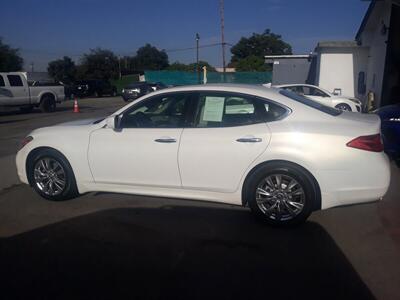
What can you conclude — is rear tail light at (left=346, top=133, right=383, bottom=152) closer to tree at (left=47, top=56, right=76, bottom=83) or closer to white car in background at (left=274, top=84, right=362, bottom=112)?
white car in background at (left=274, top=84, right=362, bottom=112)

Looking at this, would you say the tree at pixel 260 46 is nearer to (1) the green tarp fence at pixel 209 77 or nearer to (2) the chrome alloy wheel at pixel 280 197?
(1) the green tarp fence at pixel 209 77

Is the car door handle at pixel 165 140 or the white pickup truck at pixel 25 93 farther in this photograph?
the white pickup truck at pixel 25 93

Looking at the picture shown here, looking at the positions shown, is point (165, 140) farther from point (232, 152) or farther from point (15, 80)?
point (15, 80)

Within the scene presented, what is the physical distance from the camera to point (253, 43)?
293 feet

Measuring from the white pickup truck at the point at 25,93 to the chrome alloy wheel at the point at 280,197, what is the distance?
17.1m

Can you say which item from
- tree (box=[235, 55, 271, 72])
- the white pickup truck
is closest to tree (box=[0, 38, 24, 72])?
the white pickup truck

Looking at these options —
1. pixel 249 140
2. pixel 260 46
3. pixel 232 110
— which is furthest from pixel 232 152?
pixel 260 46

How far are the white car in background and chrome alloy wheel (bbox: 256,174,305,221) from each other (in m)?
10.2

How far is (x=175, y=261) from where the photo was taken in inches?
149

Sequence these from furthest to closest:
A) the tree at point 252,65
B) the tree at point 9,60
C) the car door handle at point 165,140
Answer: the tree at point 252,65 → the tree at point 9,60 → the car door handle at point 165,140

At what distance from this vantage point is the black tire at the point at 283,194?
4.36 m

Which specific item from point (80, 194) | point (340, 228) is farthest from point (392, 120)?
point (80, 194)

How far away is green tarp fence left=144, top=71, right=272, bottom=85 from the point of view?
35.8 metres

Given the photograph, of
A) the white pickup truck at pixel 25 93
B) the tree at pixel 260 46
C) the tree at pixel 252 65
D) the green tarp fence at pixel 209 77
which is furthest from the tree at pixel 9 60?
the tree at pixel 260 46
